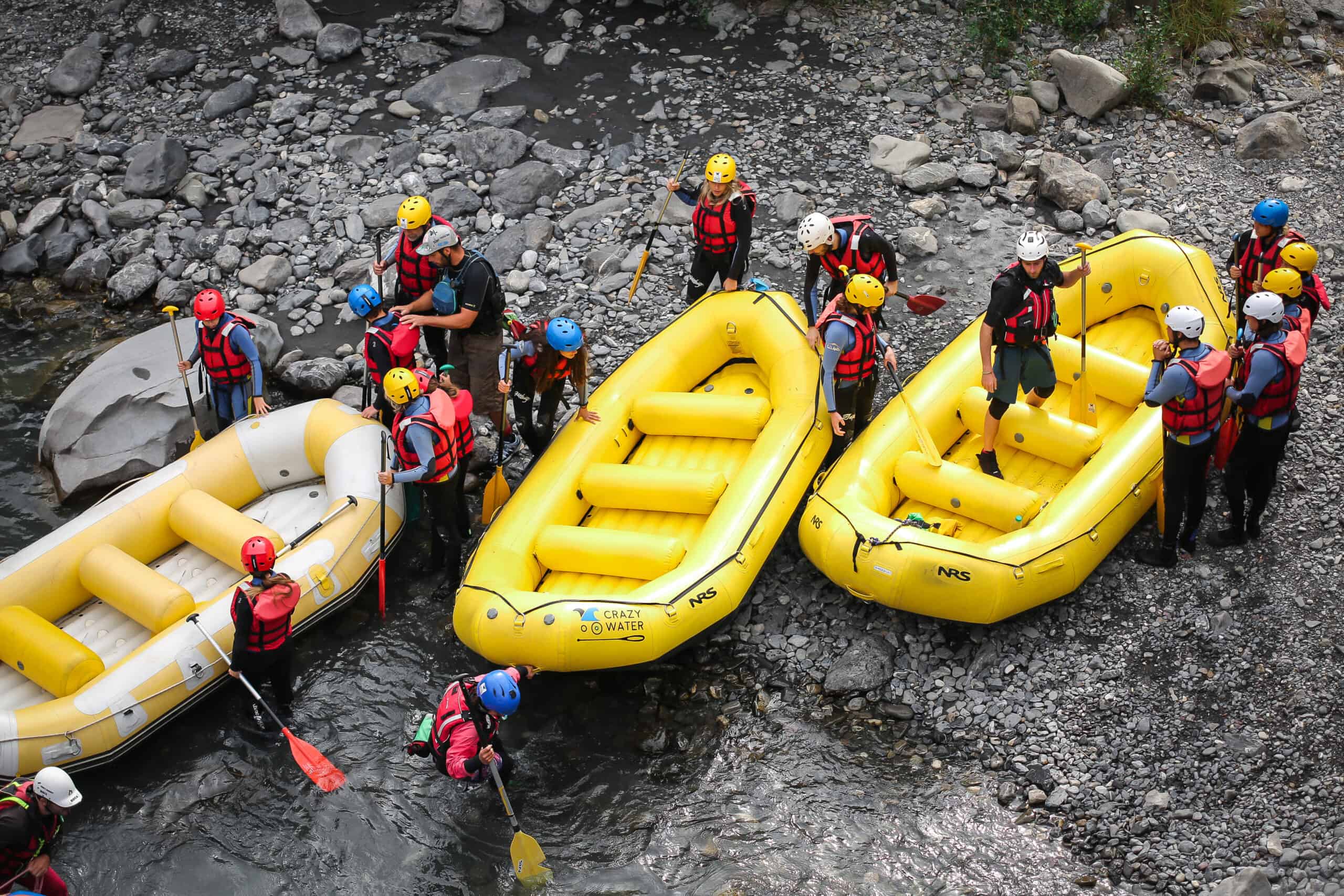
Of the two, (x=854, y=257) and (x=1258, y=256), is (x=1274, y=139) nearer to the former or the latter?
(x=1258, y=256)

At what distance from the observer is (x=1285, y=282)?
17.4 ft

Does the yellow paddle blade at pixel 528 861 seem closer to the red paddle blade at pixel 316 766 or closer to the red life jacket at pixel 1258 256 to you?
the red paddle blade at pixel 316 766

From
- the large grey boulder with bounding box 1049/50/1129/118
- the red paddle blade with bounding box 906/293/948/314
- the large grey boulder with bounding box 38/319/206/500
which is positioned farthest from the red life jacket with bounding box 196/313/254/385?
the large grey boulder with bounding box 1049/50/1129/118

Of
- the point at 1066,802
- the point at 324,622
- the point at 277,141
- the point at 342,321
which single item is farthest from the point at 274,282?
the point at 1066,802

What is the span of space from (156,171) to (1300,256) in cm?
814

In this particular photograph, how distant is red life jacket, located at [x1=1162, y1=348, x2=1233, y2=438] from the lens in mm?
5008

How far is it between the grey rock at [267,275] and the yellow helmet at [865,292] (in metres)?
4.61

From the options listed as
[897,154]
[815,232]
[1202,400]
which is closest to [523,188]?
[897,154]

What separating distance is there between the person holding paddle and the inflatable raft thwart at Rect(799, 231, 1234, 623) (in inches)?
15.4

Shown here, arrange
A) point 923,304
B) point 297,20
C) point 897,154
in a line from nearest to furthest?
point 923,304 < point 897,154 < point 297,20

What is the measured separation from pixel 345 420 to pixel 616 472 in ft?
5.29

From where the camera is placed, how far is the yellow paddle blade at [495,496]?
20.2ft

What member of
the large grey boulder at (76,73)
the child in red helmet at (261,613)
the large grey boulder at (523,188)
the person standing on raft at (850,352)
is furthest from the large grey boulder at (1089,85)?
the large grey boulder at (76,73)

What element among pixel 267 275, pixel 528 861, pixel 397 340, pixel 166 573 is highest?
pixel 397 340
